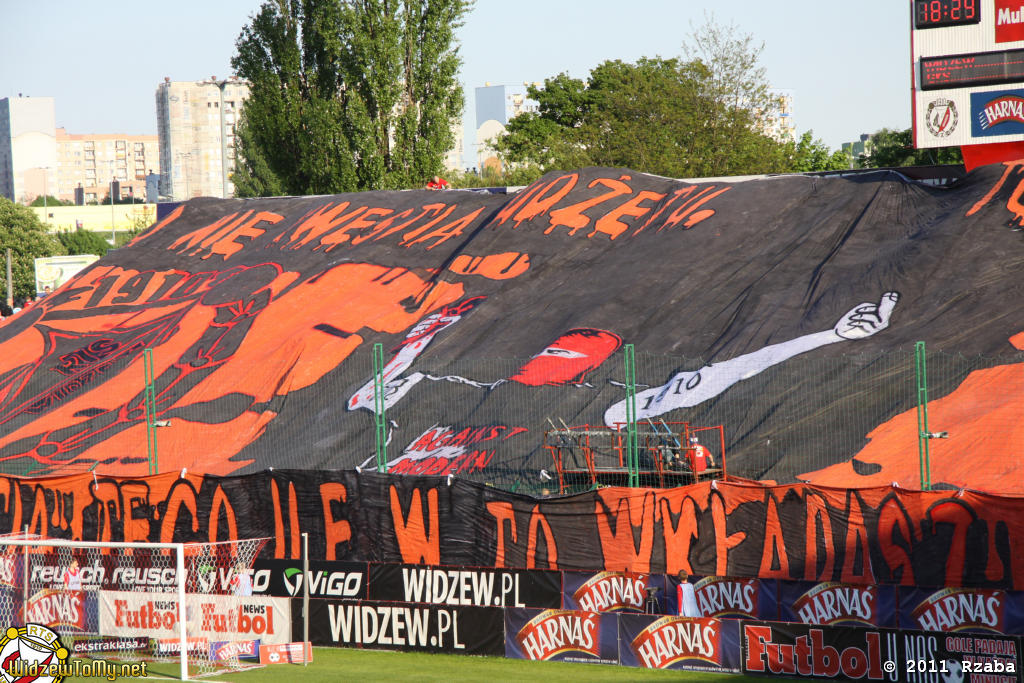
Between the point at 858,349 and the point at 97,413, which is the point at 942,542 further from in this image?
the point at 97,413

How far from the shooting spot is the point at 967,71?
2709 centimetres

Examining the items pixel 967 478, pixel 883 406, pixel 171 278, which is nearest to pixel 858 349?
pixel 883 406

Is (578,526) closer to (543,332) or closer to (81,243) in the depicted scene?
(543,332)

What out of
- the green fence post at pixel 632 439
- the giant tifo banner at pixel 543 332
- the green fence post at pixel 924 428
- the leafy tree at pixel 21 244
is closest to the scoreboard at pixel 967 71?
the giant tifo banner at pixel 543 332

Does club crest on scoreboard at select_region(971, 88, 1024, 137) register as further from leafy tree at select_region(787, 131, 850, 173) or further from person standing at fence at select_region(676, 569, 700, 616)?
leafy tree at select_region(787, 131, 850, 173)

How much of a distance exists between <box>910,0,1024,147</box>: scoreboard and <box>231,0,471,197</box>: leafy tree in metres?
27.2

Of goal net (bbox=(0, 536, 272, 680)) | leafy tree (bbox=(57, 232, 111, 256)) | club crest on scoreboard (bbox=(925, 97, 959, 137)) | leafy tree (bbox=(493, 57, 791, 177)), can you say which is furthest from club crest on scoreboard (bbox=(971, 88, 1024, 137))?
leafy tree (bbox=(57, 232, 111, 256))

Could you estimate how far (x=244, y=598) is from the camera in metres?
15.9

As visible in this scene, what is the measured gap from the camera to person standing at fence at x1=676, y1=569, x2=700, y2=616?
50.3 ft

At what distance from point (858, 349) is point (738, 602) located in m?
8.40

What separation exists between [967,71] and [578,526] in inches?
681

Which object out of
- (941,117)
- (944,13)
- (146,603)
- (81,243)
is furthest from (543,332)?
(81,243)

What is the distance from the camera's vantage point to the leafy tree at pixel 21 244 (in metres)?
89.5

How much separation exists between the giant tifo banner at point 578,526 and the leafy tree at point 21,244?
245 ft
